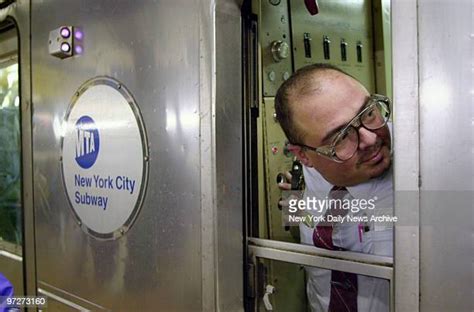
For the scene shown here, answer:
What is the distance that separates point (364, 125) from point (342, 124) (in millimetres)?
66

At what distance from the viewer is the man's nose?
1374 mm

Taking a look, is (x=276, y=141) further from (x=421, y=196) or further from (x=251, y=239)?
(x=421, y=196)

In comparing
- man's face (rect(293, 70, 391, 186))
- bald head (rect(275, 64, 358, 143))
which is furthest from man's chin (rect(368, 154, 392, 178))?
bald head (rect(275, 64, 358, 143))

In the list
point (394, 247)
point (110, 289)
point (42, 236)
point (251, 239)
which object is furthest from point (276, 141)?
point (42, 236)

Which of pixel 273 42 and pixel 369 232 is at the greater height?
pixel 273 42

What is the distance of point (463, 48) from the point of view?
108 centimetres

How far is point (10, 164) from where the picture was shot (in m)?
2.84

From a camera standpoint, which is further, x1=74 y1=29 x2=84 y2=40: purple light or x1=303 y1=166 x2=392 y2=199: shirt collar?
x1=74 y1=29 x2=84 y2=40: purple light

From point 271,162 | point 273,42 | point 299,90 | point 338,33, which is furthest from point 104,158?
point 338,33

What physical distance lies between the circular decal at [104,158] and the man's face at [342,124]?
748 mm

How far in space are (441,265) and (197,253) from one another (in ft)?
2.90

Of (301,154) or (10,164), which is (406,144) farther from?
(10,164)

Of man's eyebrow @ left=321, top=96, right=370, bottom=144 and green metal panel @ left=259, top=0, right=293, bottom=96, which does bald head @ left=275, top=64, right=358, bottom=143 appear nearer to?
man's eyebrow @ left=321, top=96, right=370, bottom=144

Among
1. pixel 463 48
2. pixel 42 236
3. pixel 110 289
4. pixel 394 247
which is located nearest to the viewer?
pixel 463 48
